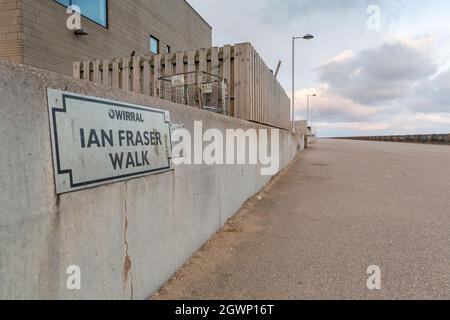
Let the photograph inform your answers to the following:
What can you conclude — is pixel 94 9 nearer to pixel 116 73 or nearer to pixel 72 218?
pixel 116 73

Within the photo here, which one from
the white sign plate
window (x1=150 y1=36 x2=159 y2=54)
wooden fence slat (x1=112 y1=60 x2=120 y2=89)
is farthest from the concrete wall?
window (x1=150 y1=36 x2=159 y2=54)

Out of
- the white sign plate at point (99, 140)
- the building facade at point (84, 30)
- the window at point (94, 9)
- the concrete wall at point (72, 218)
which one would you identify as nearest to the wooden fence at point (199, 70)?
the building facade at point (84, 30)

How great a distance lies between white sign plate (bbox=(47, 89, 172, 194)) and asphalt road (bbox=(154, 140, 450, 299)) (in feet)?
4.14

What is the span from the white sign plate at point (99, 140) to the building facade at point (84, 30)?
9160mm

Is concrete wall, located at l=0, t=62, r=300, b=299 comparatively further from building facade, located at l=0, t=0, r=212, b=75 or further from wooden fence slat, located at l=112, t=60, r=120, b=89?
building facade, located at l=0, t=0, r=212, b=75

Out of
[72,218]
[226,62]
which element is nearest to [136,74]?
[226,62]

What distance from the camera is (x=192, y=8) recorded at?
2212cm

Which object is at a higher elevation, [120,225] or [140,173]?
[140,173]

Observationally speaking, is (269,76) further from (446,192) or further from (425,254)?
(425,254)

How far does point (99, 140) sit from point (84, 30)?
38.2 ft

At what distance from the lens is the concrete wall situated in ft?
4.97

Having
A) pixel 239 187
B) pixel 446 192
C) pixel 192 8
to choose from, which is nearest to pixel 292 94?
pixel 192 8
